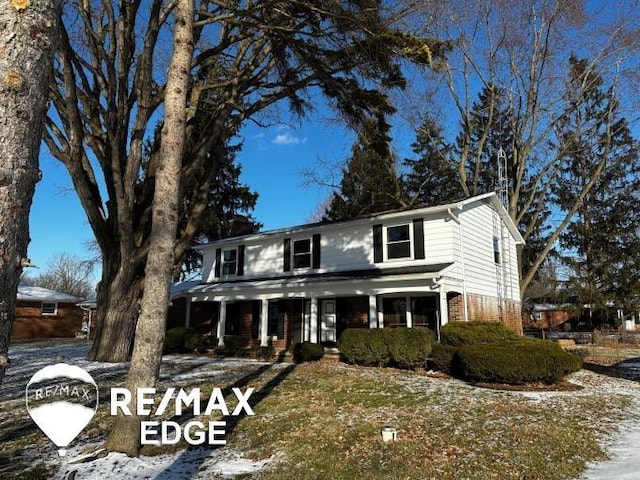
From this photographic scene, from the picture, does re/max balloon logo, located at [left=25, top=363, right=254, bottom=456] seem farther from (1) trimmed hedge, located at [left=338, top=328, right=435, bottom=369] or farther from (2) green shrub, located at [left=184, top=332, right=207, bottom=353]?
(2) green shrub, located at [left=184, top=332, right=207, bottom=353]

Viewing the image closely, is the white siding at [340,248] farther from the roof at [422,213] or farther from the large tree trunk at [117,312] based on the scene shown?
the large tree trunk at [117,312]

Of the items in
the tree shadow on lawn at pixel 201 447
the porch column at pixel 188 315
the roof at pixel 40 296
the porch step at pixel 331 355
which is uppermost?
the roof at pixel 40 296

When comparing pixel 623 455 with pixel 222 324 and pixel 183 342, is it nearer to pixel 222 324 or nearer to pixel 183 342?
pixel 222 324

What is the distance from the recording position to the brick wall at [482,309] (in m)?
15.3

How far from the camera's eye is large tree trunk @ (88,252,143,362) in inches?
505

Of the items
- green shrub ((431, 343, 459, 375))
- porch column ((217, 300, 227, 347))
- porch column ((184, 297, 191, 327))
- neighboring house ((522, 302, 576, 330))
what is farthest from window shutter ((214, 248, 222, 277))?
A: neighboring house ((522, 302, 576, 330))

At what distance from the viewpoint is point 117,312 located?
1292 centimetres

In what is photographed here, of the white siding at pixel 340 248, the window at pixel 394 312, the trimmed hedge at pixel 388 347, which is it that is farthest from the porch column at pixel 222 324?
the window at pixel 394 312

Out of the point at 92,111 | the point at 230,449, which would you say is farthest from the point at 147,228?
the point at 230,449

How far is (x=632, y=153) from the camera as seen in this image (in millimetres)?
29125

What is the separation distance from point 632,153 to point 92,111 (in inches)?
1284

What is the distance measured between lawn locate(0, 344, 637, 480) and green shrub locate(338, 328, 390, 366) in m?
2.97

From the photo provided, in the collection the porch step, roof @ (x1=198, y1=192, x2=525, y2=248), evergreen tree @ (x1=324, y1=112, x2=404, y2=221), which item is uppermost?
evergreen tree @ (x1=324, y1=112, x2=404, y2=221)

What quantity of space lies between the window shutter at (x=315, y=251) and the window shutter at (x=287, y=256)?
1360 mm
